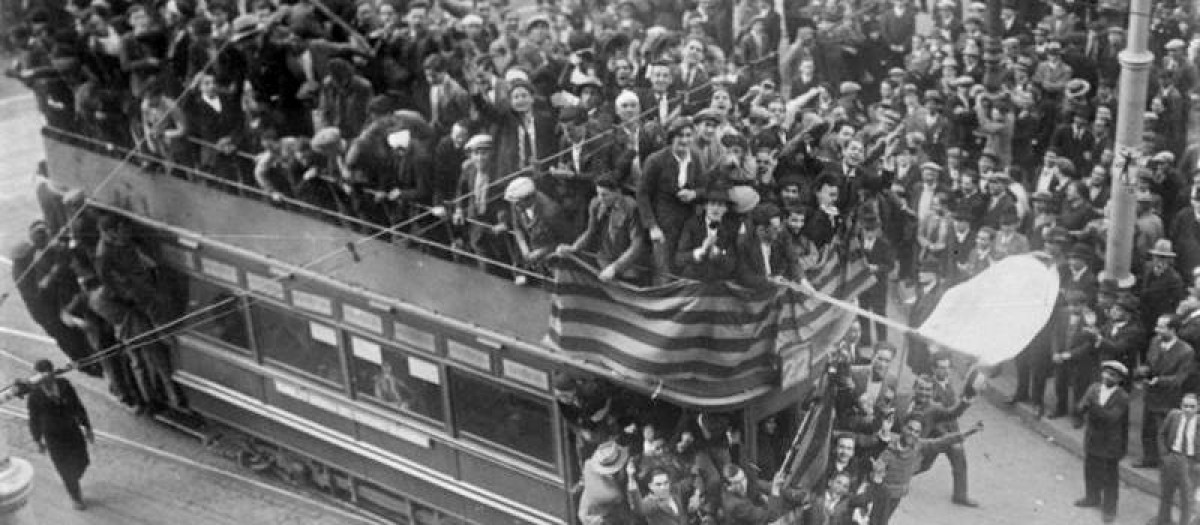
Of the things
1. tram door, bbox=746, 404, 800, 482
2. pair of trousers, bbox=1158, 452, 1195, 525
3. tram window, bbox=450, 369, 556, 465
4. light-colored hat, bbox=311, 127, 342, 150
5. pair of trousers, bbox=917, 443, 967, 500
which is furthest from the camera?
light-colored hat, bbox=311, 127, 342, 150

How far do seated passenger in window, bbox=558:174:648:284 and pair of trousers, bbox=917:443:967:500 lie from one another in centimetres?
314

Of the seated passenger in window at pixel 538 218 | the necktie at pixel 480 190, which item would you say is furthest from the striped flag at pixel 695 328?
the necktie at pixel 480 190

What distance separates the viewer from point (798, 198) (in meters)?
11.9

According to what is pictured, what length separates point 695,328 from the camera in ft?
34.2

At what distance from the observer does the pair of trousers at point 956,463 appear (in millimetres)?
12547

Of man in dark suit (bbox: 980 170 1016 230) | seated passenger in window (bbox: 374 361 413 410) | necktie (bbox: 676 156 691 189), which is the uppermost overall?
necktie (bbox: 676 156 691 189)

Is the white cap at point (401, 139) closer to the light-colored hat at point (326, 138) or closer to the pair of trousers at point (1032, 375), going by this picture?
the light-colored hat at point (326, 138)

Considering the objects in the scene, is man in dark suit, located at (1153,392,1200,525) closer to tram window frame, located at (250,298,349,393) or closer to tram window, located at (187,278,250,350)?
tram window frame, located at (250,298,349,393)

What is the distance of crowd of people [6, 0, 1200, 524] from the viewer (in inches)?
440

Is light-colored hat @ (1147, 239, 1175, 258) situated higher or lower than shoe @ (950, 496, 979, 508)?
higher

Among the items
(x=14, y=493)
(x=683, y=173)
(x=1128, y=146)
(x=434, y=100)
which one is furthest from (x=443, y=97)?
(x=1128, y=146)

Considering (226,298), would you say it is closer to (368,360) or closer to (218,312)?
(218,312)

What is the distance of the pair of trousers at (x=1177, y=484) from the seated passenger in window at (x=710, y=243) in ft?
13.2

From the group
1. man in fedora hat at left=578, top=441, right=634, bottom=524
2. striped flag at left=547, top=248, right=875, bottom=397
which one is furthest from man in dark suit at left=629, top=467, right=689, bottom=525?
striped flag at left=547, top=248, right=875, bottom=397
